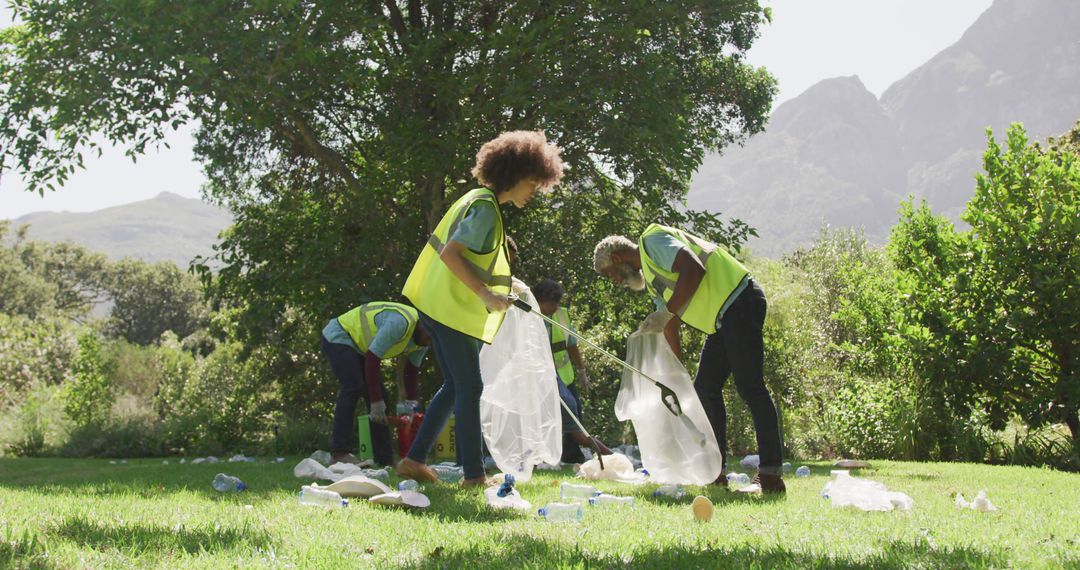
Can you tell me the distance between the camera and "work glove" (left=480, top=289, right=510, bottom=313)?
4.39 metres

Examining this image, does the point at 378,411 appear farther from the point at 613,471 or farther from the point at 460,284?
the point at 460,284

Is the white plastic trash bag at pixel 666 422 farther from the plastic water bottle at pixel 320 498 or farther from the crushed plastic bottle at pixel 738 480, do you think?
the plastic water bottle at pixel 320 498

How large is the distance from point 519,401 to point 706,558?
2592 mm

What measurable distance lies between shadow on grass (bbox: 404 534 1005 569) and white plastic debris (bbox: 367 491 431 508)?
1054 millimetres

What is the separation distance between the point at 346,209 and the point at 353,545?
9614 mm

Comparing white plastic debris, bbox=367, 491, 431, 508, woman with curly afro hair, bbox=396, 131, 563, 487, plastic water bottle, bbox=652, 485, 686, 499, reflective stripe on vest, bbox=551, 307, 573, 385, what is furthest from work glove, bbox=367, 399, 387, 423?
white plastic debris, bbox=367, 491, 431, 508

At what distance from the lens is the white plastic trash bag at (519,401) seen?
504cm

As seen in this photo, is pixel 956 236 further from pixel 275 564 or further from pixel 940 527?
pixel 275 564

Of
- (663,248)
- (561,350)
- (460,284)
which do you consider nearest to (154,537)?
(460,284)

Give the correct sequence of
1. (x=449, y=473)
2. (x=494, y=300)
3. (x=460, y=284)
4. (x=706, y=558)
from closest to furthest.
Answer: (x=706, y=558), (x=494, y=300), (x=460, y=284), (x=449, y=473)

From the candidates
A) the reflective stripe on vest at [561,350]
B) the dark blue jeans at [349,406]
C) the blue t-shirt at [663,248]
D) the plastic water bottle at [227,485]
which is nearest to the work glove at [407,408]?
the dark blue jeans at [349,406]

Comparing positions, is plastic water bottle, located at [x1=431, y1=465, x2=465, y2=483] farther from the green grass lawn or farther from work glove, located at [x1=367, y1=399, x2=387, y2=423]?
the green grass lawn

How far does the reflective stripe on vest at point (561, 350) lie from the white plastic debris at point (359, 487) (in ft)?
11.8

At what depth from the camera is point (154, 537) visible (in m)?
2.77
